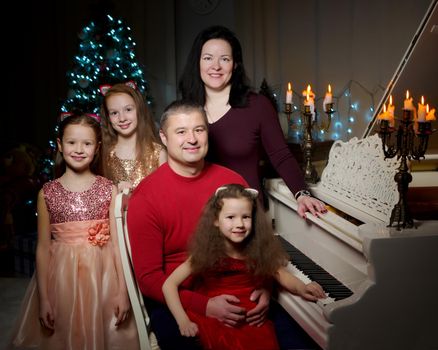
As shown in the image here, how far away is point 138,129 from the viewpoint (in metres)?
2.77

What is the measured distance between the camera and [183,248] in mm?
2102

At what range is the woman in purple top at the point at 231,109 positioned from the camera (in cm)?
255

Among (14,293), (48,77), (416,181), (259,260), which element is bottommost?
(14,293)

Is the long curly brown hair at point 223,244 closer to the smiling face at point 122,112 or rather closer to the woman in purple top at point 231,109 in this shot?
the woman in purple top at point 231,109

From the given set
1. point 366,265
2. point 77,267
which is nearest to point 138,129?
point 77,267

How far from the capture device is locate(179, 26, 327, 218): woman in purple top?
2551mm

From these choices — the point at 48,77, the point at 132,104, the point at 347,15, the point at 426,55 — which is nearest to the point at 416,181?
the point at 426,55

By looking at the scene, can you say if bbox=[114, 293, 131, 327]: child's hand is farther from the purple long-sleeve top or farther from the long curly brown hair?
the purple long-sleeve top

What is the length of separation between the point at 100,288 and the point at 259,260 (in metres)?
0.89

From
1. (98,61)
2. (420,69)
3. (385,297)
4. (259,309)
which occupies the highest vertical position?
(98,61)

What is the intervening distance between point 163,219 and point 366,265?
0.78m

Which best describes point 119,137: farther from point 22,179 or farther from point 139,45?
point 139,45

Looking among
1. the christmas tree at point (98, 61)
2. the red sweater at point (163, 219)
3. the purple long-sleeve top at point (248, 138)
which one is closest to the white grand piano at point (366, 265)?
the purple long-sleeve top at point (248, 138)

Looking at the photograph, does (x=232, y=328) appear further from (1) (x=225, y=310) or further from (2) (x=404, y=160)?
(2) (x=404, y=160)
